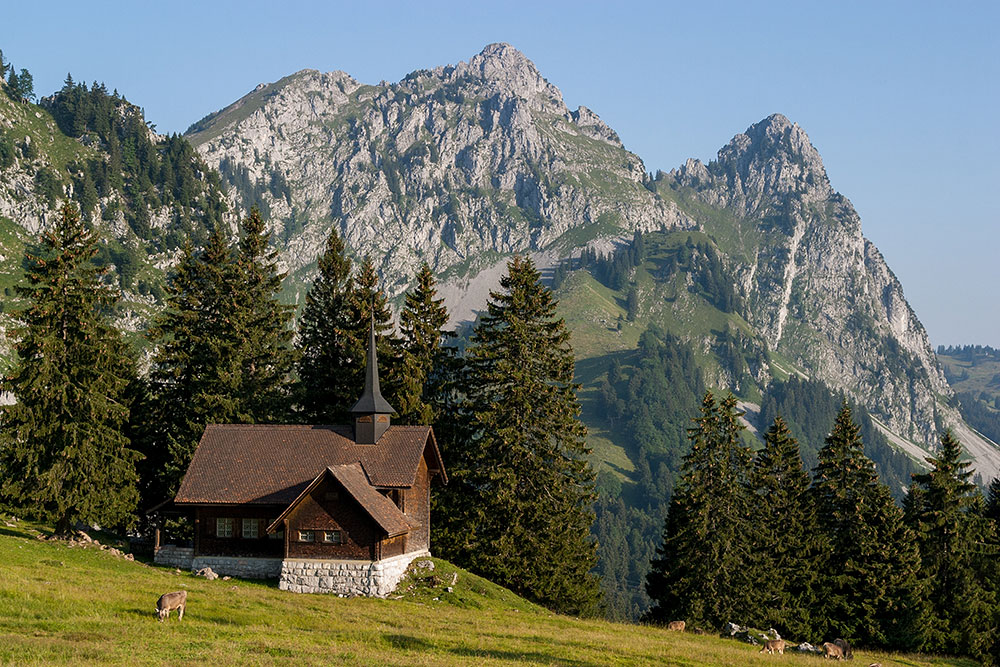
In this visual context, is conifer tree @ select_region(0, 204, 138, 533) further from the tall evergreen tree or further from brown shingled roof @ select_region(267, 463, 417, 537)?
brown shingled roof @ select_region(267, 463, 417, 537)

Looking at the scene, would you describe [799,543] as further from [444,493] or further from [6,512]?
[6,512]

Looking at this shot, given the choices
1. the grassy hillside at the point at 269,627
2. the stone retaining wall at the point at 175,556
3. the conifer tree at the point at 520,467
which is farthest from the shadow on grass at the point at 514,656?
the stone retaining wall at the point at 175,556

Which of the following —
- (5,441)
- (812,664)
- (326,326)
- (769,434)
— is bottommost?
(812,664)

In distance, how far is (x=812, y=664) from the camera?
115ft

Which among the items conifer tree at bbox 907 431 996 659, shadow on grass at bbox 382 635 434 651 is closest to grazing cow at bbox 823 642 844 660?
conifer tree at bbox 907 431 996 659

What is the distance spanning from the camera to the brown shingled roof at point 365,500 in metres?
44.9

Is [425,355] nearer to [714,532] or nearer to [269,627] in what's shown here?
[714,532]

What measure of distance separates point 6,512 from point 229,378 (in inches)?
581

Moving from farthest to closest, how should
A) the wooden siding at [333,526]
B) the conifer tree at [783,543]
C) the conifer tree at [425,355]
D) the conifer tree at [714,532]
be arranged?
the conifer tree at [783,543]
the conifer tree at [714,532]
the conifer tree at [425,355]
the wooden siding at [333,526]

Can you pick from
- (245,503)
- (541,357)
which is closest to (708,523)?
(541,357)

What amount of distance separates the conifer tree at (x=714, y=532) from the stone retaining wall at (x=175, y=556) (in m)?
30.5

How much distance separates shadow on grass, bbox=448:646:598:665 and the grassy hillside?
8 centimetres

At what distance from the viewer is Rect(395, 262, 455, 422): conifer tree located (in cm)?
5769

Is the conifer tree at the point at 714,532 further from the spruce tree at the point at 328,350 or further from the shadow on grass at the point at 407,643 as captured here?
the shadow on grass at the point at 407,643
